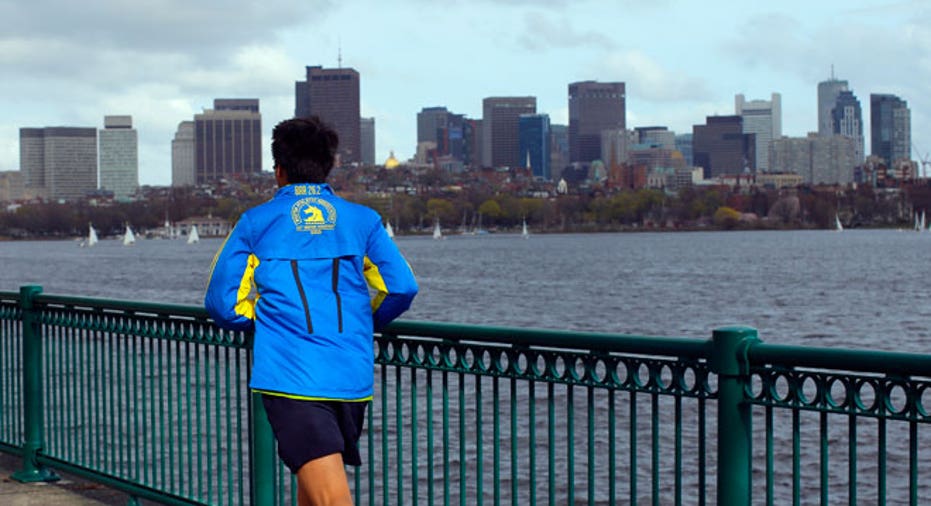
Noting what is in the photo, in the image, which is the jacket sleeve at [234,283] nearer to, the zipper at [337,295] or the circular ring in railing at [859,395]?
the zipper at [337,295]

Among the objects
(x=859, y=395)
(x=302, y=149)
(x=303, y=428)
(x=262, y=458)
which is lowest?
(x=262, y=458)

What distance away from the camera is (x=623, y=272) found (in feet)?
354

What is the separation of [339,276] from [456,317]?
4927cm

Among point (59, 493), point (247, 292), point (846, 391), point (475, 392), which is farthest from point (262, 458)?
point (846, 391)

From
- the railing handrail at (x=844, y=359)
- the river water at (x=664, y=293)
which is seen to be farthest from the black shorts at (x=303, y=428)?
the river water at (x=664, y=293)

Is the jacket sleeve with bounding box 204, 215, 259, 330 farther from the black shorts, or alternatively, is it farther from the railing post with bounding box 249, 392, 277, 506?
the railing post with bounding box 249, 392, 277, 506

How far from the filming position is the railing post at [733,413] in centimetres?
486

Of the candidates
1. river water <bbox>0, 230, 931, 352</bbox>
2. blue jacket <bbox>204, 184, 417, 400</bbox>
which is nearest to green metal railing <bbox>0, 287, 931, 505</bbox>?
blue jacket <bbox>204, 184, 417, 400</bbox>

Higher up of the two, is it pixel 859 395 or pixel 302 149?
pixel 302 149

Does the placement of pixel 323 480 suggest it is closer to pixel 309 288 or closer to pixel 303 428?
pixel 303 428

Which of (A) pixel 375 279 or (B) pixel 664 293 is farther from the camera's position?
(B) pixel 664 293

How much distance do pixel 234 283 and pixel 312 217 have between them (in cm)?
36

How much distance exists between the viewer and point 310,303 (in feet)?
→ 15.4

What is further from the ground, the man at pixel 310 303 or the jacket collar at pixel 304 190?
the jacket collar at pixel 304 190
